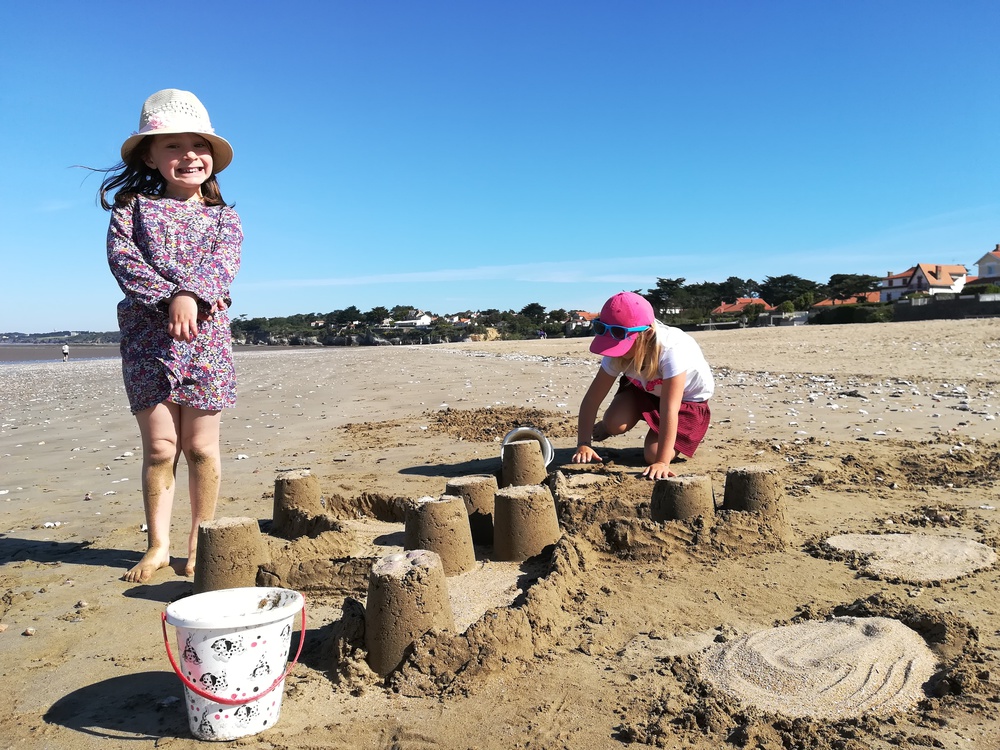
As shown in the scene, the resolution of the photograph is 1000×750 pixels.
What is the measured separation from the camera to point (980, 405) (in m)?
8.08

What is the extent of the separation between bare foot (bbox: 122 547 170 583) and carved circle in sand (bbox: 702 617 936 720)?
2497mm

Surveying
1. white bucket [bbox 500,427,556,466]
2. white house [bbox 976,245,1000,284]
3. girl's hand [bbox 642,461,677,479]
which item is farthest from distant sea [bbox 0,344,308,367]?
white house [bbox 976,245,1000,284]

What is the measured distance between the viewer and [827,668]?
95.3 inches

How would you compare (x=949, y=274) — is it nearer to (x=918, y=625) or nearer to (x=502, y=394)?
(x=502, y=394)

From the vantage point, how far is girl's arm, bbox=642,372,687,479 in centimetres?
448

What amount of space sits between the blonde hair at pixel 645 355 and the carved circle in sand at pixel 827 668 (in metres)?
2.39

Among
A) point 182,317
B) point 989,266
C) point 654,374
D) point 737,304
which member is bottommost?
point 654,374

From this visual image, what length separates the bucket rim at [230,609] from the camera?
2.07 metres

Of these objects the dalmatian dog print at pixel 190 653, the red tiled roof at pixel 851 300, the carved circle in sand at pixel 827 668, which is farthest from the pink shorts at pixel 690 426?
the red tiled roof at pixel 851 300

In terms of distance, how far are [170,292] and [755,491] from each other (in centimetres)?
297

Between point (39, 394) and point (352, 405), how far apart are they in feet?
28.6

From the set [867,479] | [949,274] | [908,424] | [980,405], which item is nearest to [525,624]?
[867,479]

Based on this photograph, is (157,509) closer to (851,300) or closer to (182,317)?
(182,317)

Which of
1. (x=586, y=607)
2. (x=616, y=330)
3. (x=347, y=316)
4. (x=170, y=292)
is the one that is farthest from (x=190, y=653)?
(x=347, y=316)
